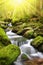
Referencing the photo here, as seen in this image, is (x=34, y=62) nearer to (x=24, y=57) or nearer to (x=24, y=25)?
(x=24, y=57)

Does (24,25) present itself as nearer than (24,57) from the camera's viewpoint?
No

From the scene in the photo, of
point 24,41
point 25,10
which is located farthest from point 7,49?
point 25,10

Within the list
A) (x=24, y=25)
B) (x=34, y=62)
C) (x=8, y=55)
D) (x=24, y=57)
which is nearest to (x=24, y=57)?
(x=24, y=57)

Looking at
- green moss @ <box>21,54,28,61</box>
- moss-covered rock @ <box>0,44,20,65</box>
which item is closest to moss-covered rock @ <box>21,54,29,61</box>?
green moss @ <box>21,54,28,61</box>

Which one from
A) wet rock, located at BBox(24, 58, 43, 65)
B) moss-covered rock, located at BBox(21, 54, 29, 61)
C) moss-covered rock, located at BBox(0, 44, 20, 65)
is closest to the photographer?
moss-covered rock, located at BBox(0, 44, 20, 65)

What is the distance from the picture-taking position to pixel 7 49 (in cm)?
416

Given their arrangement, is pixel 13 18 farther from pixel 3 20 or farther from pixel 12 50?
pixel 12 50

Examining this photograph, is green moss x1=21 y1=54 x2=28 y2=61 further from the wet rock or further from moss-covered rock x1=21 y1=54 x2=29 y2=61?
the wet rock

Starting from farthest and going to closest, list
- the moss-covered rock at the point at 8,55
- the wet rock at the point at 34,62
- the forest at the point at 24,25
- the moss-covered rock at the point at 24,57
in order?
the forest at the point at 24,25 → the moss-covered rock at the point at 24,57 → the wet rock at the point at 34,62 → the moss-covered rock at the point at 8,55

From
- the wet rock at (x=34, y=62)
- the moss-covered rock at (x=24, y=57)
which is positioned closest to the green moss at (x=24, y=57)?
the moss-covered rock at (x=24, y=57)

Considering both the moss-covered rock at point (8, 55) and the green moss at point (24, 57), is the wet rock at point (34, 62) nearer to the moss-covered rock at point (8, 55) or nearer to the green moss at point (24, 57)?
the green moss at point (24, 57)

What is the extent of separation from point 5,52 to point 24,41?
6.95 ft

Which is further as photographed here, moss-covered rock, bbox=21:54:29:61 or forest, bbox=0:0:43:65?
forest, bbox=0:0:43:65

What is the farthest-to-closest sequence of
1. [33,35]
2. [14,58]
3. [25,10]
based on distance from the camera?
[25,10] → [33,35] → [14,58]
